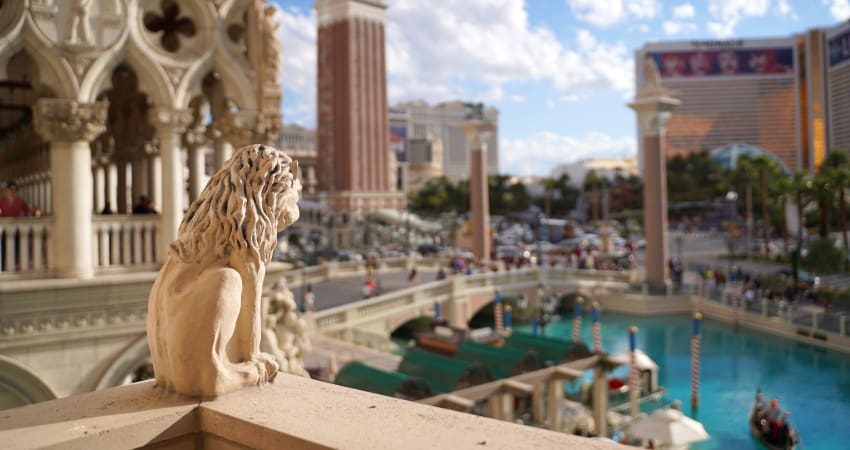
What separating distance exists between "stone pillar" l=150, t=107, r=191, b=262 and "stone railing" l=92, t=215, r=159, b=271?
6.0 inches

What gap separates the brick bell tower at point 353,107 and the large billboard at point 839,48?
7404 centimetres

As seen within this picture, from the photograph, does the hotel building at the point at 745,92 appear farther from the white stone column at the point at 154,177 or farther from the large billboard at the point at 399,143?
the white stone column at the point at 154,177

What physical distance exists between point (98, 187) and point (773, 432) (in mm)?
17550

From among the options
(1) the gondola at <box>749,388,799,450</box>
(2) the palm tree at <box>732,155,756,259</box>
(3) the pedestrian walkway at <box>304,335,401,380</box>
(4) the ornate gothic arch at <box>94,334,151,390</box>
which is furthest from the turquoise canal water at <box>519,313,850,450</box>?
(2) the palm tree at <box>732,155,756,259</box>

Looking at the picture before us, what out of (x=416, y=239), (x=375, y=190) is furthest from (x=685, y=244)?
(x=375, y=190)

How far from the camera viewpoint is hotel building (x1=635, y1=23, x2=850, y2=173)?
138 m

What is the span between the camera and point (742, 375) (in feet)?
95.7

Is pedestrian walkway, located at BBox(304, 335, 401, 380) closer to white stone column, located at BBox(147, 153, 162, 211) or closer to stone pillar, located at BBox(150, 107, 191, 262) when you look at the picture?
white stone column, located at BBox(147, 153, 162, 211)

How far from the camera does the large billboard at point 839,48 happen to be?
113m

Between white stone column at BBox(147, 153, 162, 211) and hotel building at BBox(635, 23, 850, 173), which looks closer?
white stone column at BBox(147, 153, 162, 211)

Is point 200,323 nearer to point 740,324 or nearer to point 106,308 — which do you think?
point 106,308

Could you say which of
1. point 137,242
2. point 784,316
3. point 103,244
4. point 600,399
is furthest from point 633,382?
point 103,244

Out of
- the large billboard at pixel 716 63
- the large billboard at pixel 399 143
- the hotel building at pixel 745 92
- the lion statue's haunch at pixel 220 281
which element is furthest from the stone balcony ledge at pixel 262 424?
the large billboard at pixel 716 63

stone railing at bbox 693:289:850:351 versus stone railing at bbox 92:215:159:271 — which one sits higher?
stone railing at bbox 92:215:159:271
